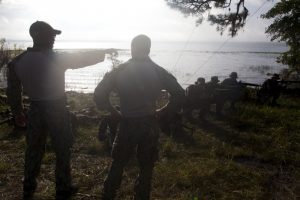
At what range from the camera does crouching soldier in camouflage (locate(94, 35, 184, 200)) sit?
4285mm

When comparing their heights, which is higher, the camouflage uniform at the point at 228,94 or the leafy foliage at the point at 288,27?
the leafy foliage at the point at 288,27

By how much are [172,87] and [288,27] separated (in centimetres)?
1548

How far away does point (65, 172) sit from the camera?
513cm

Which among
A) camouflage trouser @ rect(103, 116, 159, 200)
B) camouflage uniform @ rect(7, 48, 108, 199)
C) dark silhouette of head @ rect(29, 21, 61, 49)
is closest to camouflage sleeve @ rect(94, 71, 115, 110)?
camouflage trouser @ rect(103, 116, 159, 200)

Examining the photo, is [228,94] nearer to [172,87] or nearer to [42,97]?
[172,87]

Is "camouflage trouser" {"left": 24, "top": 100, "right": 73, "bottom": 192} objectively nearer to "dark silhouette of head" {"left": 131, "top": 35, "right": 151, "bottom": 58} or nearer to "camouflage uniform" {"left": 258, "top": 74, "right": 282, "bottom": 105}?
"dark silhouette of head" {"left": 131, "top": 35, "right": 151, "bottom": 58}

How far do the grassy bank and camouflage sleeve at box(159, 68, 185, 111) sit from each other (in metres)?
1.66

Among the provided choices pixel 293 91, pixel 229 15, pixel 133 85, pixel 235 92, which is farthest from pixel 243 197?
pixel 293 91

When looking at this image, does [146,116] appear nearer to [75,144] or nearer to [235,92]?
[75,144]

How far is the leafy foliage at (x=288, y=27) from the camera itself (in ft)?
57.8

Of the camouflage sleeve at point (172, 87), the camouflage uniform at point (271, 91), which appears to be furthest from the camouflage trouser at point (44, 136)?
the camouflage uniform at point (271, 91)

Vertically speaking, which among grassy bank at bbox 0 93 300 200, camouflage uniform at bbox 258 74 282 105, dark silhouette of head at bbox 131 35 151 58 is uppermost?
dark silhouette of head at bbox 131 35 151 58

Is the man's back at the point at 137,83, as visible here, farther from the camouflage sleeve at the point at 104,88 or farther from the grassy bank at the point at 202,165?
the grassy bank at the point at 202,165

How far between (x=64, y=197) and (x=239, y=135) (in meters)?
5.98
